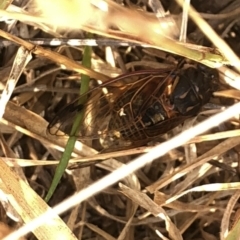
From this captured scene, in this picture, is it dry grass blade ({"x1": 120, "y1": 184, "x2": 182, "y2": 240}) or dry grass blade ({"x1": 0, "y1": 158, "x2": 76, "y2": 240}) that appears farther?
dry grass blade ({"x1": 120, "y1": 184, "x2": 182, "y2": 240})

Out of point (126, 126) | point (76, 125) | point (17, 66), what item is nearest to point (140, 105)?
point (126, 126)

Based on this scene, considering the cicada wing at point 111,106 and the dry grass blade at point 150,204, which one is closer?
the dry grass blade at point 150,204

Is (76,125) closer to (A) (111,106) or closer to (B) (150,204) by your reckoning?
(A) (111,106)

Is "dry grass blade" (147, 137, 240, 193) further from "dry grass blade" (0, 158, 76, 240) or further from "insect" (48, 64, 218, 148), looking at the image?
"dry grass blade" (0, 158, 76, 240)

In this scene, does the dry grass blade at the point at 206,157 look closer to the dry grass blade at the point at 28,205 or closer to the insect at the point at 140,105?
the insect at the point at 140,105

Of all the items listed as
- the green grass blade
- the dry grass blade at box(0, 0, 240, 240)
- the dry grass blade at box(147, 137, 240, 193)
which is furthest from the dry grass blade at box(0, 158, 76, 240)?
the dry grass blade at box(147, 137, 240, 193)

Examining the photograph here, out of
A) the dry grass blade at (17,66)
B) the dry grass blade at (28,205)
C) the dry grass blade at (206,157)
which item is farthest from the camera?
the dry grass blade at (206,157)

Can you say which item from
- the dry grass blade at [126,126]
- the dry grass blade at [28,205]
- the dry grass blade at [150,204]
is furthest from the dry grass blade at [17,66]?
the dry grass blade at [150,204]

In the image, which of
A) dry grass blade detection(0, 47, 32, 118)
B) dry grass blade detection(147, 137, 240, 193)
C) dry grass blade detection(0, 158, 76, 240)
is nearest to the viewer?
dry grass blade detection(0, 158, 76, 240)
